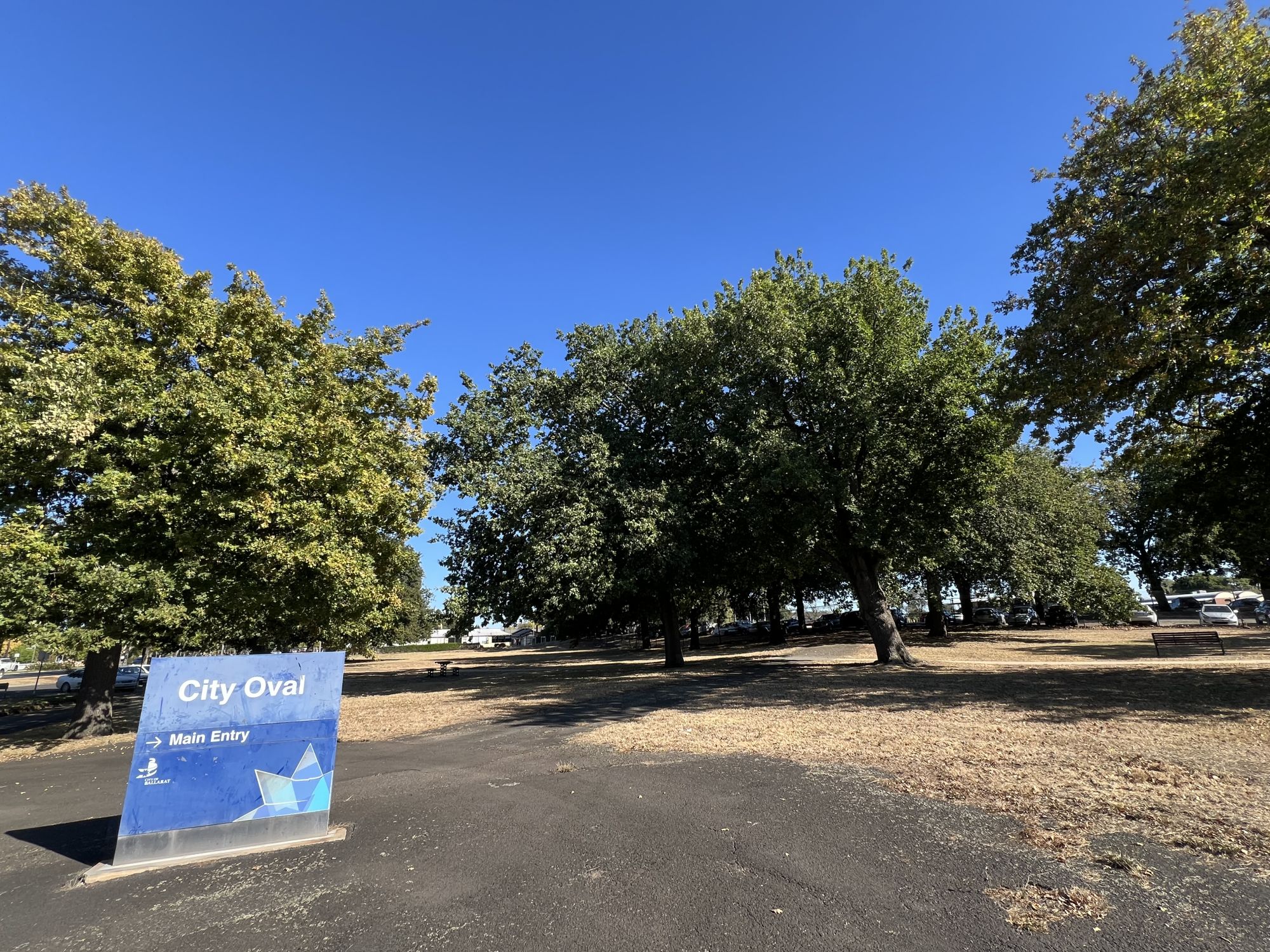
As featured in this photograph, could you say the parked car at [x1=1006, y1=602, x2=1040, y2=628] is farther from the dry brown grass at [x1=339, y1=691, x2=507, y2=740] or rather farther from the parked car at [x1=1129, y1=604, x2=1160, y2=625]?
the dry brown grass at [x1=339, y1=691, x2=507, y2=740]

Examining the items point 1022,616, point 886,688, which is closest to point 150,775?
point 886,688

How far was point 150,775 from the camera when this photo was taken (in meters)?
5.56

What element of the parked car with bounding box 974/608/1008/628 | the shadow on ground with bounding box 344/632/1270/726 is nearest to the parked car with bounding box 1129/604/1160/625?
the parked car with bounding box 974/608/1008/628

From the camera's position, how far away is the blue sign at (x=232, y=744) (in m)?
5.54

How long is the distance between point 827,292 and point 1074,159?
849 centimetres

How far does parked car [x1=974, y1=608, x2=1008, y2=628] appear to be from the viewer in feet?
156

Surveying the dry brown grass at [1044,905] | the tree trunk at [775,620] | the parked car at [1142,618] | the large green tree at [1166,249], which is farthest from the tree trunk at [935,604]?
the dry brown grass at [1044,905]

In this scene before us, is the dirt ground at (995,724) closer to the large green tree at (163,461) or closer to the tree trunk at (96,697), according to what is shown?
the tree trunk at (96,697)

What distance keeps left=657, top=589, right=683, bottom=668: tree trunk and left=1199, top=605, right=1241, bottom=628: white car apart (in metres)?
35.0

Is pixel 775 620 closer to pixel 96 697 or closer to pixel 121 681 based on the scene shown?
pixel 96 697

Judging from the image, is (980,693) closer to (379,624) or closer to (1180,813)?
(1180,813)

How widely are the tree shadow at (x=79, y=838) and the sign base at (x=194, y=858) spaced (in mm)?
376

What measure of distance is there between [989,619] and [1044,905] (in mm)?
52892

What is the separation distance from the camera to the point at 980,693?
1355 centimetres
